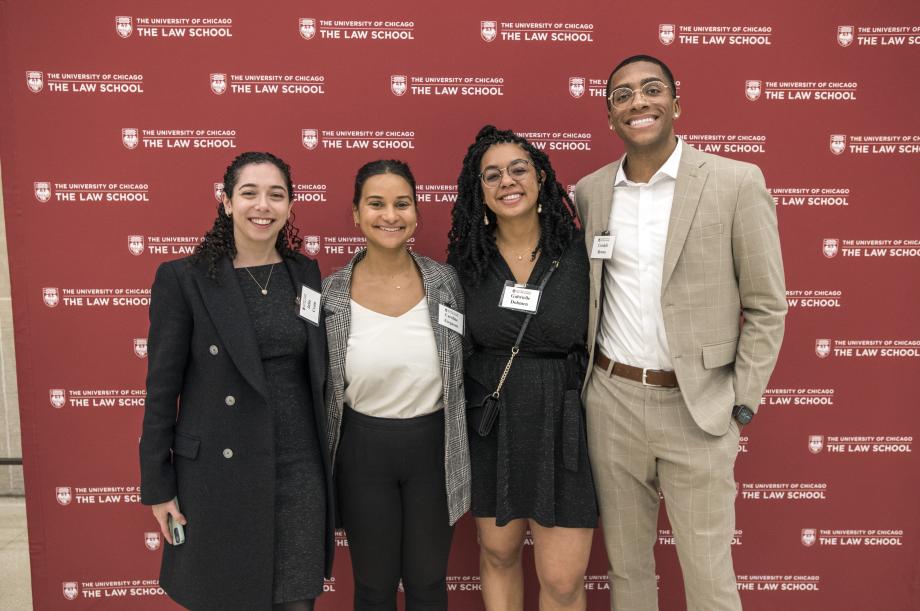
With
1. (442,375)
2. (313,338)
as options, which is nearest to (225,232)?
(313,338)

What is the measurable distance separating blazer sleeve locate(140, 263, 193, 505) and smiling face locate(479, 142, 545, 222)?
1043 millimetres

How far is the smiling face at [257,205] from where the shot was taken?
1.78 meters

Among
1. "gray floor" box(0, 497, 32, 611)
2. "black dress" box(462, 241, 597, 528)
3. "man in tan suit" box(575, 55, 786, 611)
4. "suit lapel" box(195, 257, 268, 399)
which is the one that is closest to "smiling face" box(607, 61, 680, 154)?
"man in tan suit" box(575, 55, 786, 611)

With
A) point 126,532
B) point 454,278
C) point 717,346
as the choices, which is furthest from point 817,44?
point 126,532

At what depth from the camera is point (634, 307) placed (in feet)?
6.30

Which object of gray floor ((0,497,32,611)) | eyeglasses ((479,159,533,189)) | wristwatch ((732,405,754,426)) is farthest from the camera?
gray floor ((0,497,32,611))

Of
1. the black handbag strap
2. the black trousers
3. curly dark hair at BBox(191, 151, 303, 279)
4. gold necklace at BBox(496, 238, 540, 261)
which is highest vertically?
curly dark hair at BBox(191, 151, 303, 279)

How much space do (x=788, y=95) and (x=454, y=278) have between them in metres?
1.75

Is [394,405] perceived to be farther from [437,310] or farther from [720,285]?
[720,285]

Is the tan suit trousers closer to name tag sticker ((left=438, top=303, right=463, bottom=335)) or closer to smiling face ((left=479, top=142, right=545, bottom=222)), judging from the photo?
name tag sticker ((left=438, top=303, right=463, bottom=335))

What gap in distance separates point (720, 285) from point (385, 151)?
5.00 feet

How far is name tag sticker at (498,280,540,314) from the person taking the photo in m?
1.93

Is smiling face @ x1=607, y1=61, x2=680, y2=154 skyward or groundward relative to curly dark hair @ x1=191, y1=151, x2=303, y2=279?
skyward

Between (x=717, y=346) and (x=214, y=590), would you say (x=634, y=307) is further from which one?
(x=214, y=590)
